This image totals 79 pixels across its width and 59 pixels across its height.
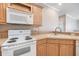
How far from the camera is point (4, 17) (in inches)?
58.6

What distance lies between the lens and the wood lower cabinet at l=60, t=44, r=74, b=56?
1.49m

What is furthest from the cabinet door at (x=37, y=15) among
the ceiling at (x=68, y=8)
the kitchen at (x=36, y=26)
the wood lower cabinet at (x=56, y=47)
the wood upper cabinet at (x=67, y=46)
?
the wood upper cabinet at (x=67, y=46)

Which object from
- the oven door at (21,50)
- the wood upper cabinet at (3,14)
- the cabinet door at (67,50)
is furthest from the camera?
the cabinet door at (67,50)

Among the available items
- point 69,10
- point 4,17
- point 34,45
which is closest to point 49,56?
point 34,45

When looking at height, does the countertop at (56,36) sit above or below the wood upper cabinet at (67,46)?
above

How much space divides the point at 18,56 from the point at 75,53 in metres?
0.70

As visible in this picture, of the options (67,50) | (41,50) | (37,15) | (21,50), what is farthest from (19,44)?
(67,50)

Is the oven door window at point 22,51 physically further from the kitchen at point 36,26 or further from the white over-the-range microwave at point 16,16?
the white over-the-range microwave at point 16,16

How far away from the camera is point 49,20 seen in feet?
4.74

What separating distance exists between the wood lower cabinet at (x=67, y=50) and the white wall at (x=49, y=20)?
318 mm

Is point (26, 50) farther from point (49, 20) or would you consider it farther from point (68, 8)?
point (68, 8)

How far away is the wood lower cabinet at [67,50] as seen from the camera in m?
1.49

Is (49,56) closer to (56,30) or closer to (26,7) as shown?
(56,30)

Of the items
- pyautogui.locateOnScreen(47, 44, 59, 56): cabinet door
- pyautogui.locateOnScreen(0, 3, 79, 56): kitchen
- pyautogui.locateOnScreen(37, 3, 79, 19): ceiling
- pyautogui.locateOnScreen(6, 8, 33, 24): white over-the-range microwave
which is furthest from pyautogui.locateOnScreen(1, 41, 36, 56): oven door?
pyautogui.locateOnScreen(37, 3, 79, 19): ceiling
